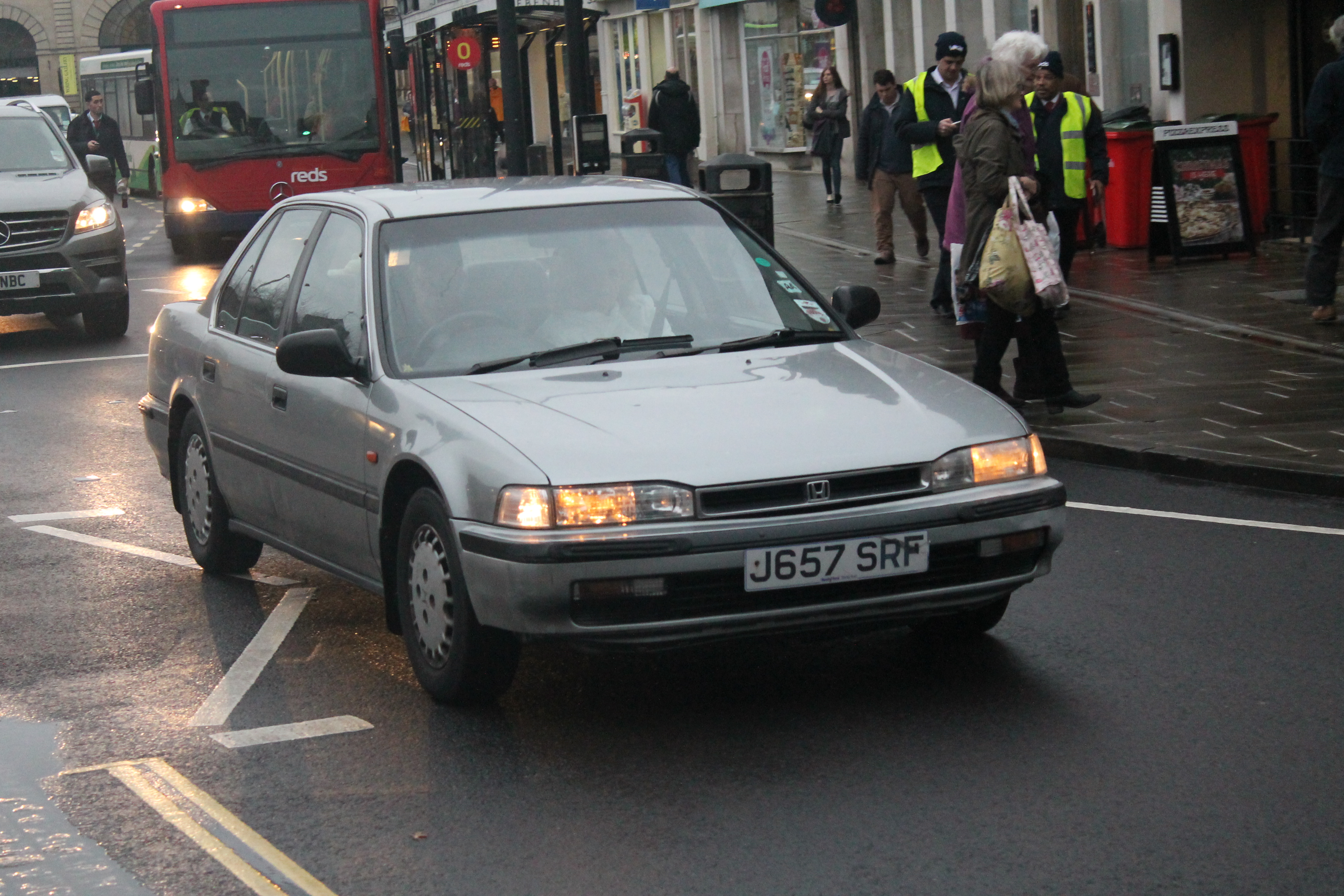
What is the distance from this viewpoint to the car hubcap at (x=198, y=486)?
724 centimetres

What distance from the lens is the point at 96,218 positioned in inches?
629

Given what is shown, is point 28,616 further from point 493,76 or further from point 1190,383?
point 493,76

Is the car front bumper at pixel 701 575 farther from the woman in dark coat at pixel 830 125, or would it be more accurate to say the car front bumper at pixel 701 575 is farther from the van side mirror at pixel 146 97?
the woman in dark coat at pixel 830 125

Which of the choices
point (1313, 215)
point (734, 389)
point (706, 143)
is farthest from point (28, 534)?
point (706, 143)

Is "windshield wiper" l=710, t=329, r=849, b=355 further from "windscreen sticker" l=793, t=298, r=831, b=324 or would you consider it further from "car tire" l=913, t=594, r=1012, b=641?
"car tire" l=913, t=594, r=1012, b=641

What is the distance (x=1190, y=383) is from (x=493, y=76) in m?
32.1

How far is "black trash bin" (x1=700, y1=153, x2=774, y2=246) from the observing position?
13.7m

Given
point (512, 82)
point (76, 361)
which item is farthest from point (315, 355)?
point (512, 82)

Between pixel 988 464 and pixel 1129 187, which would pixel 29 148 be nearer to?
pixel 1129 187

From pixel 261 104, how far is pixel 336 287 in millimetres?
16949

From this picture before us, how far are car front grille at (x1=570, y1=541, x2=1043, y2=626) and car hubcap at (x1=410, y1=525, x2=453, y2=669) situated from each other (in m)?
0.50

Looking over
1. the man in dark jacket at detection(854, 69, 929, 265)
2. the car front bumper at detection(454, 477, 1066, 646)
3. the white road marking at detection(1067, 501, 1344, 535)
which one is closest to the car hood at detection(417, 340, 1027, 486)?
the car front bumper at detection(454, 477, 1066, 646)

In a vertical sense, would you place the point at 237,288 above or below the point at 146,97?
below

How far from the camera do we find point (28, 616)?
680 cm
